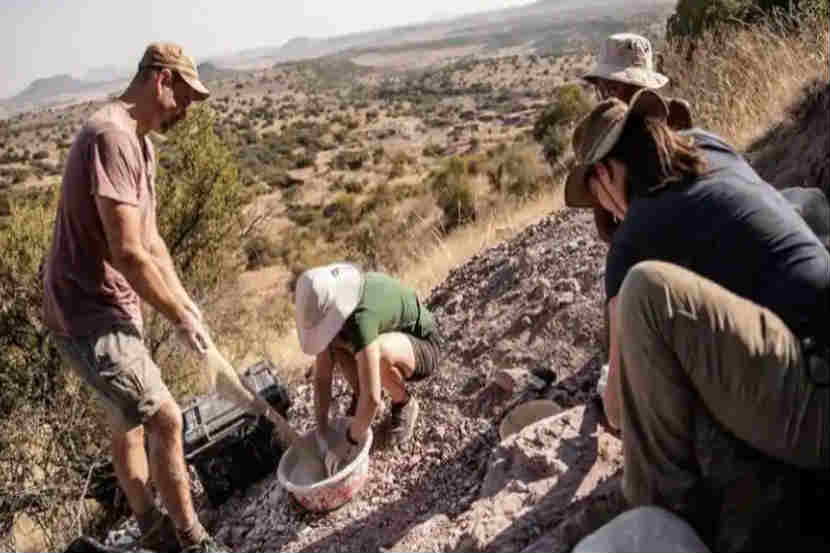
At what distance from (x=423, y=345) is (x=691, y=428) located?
5.49ft

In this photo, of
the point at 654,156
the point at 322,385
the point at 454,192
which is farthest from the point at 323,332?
the point at 454,192

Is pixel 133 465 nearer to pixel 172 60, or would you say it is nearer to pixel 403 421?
pixel 403 421

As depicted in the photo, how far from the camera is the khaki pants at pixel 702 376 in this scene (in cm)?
171

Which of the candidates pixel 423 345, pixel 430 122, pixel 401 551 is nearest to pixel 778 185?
pixel 423 345

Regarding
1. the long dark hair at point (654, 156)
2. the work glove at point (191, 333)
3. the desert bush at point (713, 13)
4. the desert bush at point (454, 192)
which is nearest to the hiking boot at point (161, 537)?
the work glove at point (191, 333)

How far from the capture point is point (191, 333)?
116 inches

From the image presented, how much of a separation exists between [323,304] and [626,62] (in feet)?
6.14

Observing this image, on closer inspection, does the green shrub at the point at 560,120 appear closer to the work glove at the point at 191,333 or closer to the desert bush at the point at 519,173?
the desert bush at the point at 519,173

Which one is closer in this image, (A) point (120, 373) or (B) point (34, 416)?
(A) point (120, 373)

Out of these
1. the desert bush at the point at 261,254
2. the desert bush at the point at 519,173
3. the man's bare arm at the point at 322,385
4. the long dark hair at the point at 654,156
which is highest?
the long dark hair at the point at 654,156

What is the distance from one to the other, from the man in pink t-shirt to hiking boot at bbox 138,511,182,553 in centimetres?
19

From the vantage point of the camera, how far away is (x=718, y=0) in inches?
417

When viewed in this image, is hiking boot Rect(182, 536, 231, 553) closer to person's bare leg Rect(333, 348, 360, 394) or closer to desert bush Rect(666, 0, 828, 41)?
person's bare leg Rect(333, 348, 360, 394)

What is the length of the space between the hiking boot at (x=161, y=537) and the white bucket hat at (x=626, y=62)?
→ 9.09ft
